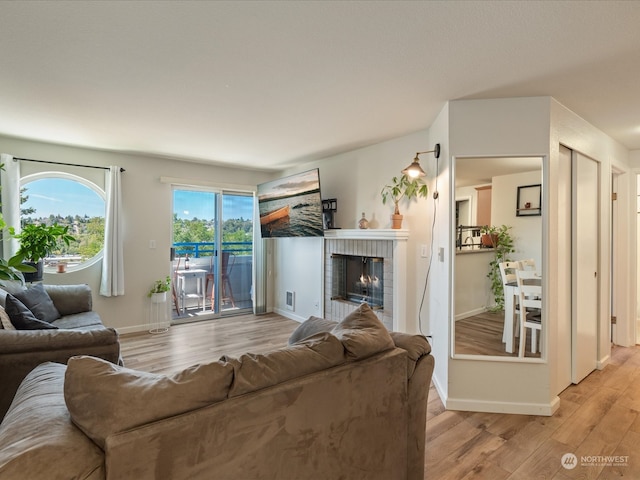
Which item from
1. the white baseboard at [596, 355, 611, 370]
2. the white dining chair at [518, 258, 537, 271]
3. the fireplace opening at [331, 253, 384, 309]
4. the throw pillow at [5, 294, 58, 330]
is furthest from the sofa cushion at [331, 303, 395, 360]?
the white baseboard at [596, 355, 611, 370]

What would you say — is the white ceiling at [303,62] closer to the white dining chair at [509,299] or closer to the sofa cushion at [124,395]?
the white dining chair at [509,299]

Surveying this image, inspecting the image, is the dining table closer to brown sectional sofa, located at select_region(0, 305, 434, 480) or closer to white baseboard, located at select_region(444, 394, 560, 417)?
white baseboard, located at select_region(444, 394, 560, 417)

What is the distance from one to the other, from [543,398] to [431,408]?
81 centimetres

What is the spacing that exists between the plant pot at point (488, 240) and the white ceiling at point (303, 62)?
3.47ft

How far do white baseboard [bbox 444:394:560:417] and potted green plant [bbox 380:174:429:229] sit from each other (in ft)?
5.68

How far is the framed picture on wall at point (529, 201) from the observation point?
8.19ft

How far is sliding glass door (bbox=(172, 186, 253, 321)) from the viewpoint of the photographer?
4957 millimetres

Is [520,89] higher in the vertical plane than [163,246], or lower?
higher

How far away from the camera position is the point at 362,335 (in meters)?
1.49

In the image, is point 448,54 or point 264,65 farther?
point 264,65

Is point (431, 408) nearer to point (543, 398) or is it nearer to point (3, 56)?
point (543, 398)

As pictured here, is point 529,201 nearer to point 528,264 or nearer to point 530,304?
point 528,264

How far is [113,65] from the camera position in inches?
80.9

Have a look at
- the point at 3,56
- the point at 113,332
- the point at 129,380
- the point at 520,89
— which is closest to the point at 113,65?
the point at 3,56
